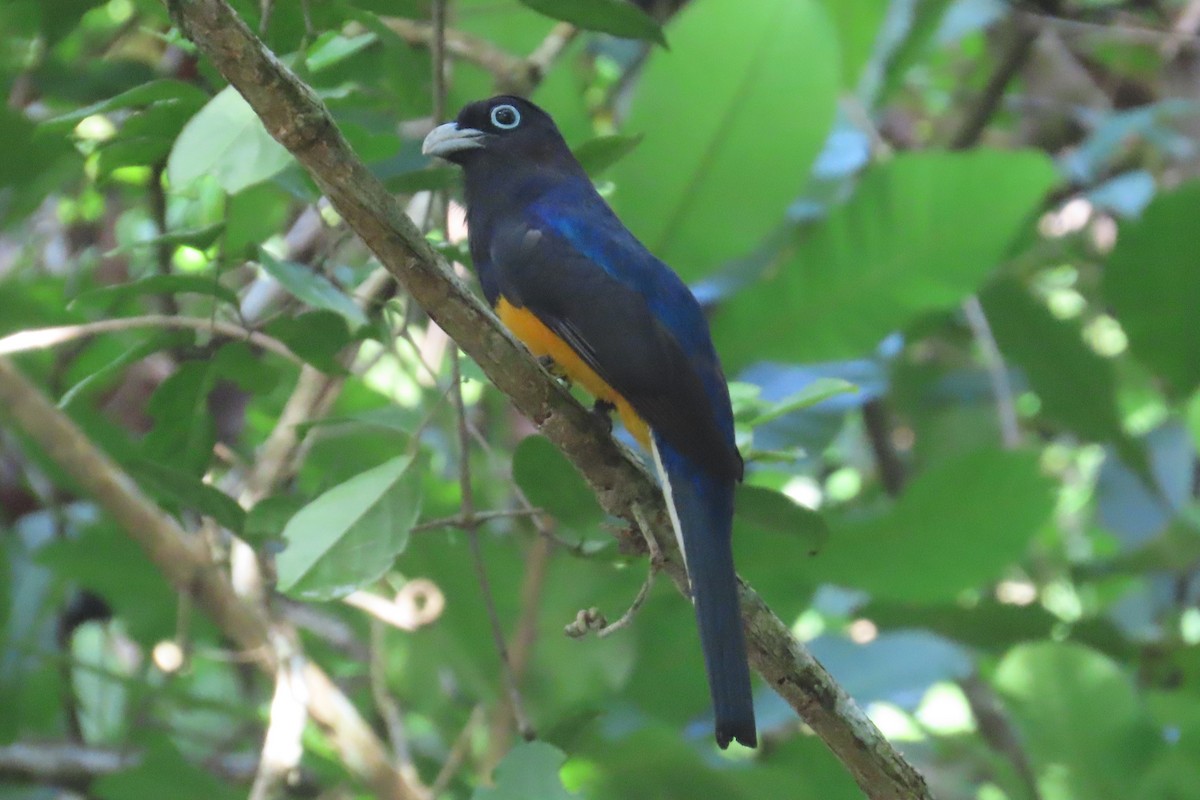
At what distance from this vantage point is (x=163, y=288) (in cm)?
205

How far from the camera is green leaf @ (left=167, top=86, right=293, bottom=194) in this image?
5.95ft

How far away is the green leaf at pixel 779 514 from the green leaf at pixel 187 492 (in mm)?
833

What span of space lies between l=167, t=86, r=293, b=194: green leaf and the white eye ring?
3.29ft

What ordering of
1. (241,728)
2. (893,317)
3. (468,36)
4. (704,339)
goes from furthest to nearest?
(241,728), (468,36), (893,317), (704,339)

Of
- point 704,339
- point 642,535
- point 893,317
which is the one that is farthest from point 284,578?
point 893,317

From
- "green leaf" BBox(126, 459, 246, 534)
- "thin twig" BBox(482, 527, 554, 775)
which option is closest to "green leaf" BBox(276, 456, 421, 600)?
"green leaf" BBox(126, 459, 246, 534)

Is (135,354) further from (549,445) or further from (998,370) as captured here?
(998,370)

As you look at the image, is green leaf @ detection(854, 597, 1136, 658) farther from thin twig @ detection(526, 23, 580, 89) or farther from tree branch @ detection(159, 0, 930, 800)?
thin twig @ detection(526, 23, 580, 89)

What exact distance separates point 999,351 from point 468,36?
5.84 ft

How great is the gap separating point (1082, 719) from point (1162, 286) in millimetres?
1376

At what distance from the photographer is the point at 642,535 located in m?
2.09

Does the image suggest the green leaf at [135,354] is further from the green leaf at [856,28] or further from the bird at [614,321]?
the green leaf at [856,28]

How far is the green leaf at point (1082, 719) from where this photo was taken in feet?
8.70

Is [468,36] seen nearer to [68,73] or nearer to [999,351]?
[68,73]
